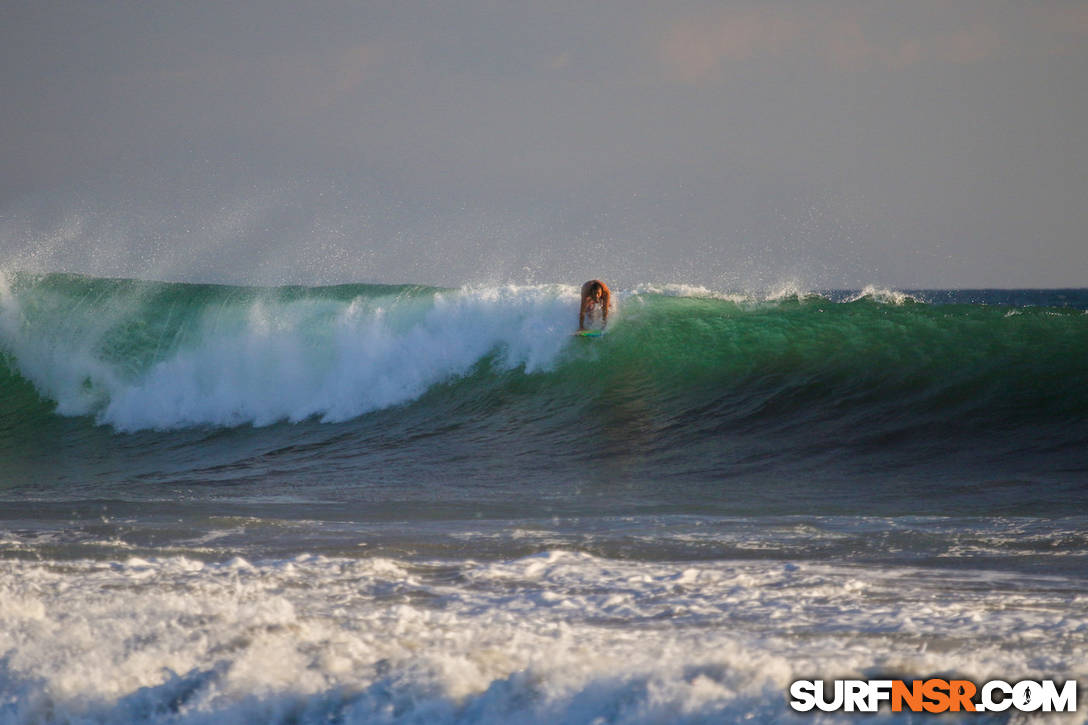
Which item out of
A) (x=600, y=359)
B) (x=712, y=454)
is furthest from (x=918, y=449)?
(x=600, y=359)

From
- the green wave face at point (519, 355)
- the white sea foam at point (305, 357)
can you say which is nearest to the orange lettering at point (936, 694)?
the green wave face at point (519, 355)

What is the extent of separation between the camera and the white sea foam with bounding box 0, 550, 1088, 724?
3094 millimetres

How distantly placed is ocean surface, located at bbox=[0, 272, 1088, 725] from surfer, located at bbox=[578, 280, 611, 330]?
1.14ft

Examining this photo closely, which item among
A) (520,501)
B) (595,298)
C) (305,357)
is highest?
(595,298)

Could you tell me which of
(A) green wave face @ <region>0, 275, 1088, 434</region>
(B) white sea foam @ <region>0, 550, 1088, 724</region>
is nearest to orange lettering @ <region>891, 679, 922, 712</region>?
(B) white sea foam @ <region>0, 550, 1088, 724</region>

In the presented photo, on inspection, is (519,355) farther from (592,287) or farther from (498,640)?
(498,640)

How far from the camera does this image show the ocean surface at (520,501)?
330cm

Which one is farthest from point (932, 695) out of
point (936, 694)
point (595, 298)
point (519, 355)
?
point (595, 298)

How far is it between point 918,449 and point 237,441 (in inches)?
309

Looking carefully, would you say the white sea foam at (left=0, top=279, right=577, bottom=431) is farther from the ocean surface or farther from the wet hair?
the wet hair

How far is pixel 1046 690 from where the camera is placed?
299 centimetres

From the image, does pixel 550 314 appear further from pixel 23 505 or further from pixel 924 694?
pixel 924 694

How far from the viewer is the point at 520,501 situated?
7.49 metres

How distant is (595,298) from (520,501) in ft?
21.7
